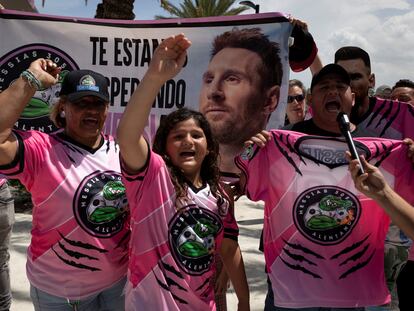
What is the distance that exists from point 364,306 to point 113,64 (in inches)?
102

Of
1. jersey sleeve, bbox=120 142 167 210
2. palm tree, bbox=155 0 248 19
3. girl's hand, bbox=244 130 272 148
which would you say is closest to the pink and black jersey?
girl's hand, bbox=244 130 272 148

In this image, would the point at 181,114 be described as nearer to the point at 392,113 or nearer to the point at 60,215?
the point at 60,215

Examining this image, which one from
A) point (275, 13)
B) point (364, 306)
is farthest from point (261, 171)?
point (275, 13)

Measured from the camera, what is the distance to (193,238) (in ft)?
6.48

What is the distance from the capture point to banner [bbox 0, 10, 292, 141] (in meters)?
3.49

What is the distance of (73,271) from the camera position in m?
2.15

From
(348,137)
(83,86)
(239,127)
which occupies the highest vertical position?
(83,86)

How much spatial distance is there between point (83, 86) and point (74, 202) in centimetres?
58

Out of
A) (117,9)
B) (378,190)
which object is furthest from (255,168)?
(117,9)

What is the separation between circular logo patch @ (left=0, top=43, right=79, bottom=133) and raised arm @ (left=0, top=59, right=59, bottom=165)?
1.49 m

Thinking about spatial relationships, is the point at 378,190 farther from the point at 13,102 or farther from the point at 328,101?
the point at 13,102

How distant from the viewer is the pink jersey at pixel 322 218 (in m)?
2.09

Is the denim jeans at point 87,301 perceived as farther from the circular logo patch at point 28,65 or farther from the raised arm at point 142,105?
the circular logo patch at point 28,65

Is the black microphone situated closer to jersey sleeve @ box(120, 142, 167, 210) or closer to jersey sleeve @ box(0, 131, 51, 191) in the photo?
jersey sleeve @ box(120, 142, 167, 210)
